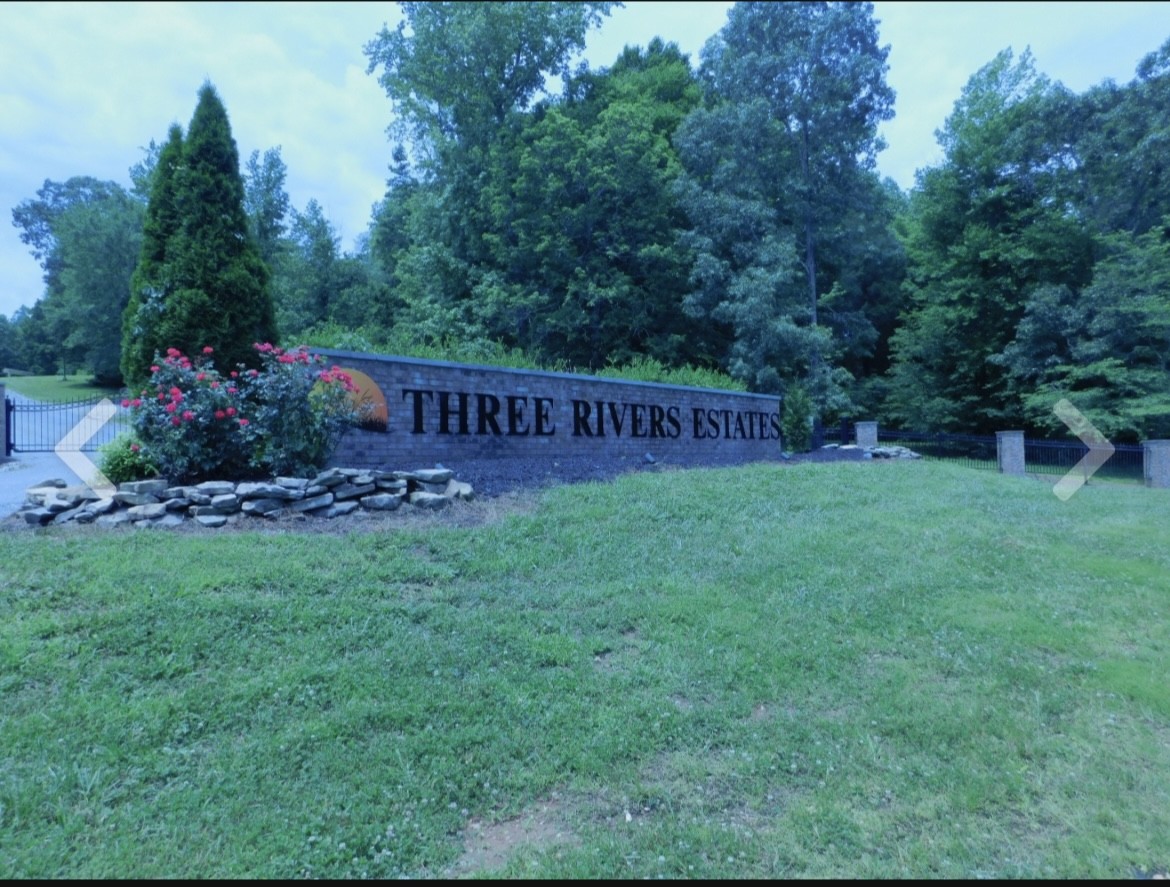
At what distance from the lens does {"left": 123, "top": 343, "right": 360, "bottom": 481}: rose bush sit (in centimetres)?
634

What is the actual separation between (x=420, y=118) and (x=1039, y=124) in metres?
20.0

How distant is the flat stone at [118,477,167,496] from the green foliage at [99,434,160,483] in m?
0.59

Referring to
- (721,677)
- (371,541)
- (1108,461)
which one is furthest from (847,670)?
(1108,461)

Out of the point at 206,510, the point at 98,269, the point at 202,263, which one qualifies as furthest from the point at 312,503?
the point at 98,269

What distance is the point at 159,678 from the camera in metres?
3.45

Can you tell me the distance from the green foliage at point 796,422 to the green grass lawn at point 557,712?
38.9 feet

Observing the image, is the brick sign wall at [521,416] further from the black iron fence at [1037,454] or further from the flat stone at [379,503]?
the black iron fence at [1037,454]

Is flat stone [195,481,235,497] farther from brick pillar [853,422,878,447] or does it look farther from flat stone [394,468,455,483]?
brick pillar [853,422,878,447]

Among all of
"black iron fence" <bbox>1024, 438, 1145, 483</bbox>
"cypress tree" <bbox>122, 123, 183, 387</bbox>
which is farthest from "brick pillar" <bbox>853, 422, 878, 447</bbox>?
"cypress tree" <bbox>122, 123, 183, 387</bbox>

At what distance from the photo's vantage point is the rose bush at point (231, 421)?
6.34m

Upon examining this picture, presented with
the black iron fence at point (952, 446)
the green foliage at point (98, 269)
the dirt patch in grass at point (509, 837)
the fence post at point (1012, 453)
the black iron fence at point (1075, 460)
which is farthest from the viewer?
the green foliage at point (98, 269)

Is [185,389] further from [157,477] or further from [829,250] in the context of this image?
[829,250]
